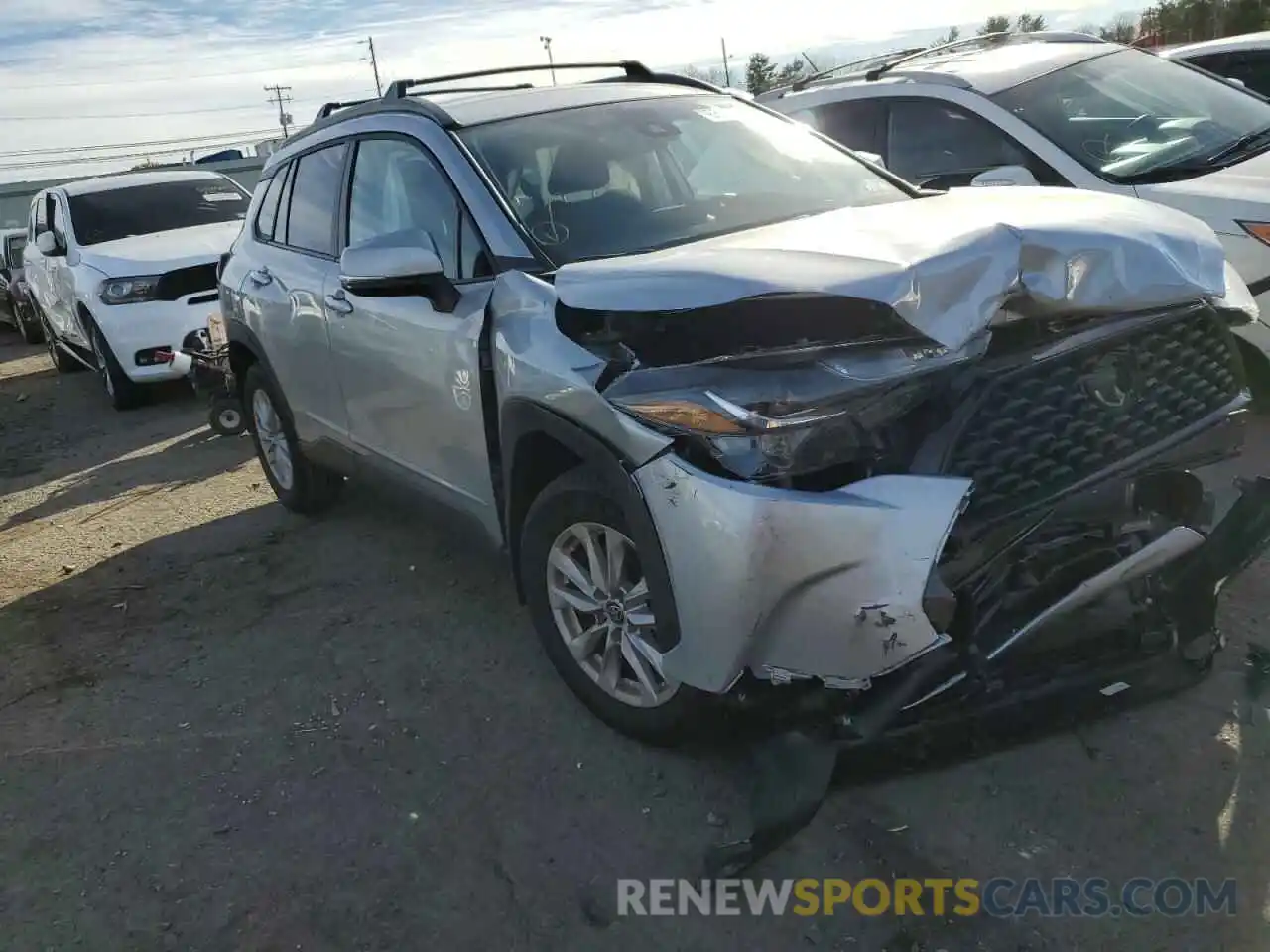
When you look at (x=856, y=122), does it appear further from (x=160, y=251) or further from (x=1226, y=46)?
(x=160, y=251)

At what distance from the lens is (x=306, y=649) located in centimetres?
429

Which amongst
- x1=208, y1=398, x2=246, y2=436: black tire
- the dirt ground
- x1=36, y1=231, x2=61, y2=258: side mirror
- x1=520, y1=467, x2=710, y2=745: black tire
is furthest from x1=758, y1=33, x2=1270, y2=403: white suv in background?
x1=36, y1=231, x2=61, y2=258: side mirror

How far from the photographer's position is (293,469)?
560cm

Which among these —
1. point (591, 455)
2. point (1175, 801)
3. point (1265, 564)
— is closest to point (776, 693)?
point (591, 455)

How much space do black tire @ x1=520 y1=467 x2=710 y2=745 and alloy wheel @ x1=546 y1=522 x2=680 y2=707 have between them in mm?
24

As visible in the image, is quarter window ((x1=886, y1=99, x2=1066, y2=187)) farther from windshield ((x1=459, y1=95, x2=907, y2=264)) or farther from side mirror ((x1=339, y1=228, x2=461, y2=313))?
side mirror ((x1=339, y1=228, x2=461, y2=313))

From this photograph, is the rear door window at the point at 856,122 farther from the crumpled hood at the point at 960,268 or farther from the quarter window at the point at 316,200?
the crumpled hood at the point at 960,268

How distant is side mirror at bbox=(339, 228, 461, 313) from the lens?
335cm

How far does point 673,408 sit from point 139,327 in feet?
25.5

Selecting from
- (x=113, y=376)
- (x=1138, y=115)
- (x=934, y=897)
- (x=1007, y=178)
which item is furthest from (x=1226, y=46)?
(x=113, y=376)

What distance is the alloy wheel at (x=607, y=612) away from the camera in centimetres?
304

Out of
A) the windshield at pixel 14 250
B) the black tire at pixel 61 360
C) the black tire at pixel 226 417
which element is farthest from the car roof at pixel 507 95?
the windshield at pixel 14 250

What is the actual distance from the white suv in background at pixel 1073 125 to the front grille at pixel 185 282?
5.16 m

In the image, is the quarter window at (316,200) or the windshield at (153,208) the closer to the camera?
the quarter window at (316,200)
